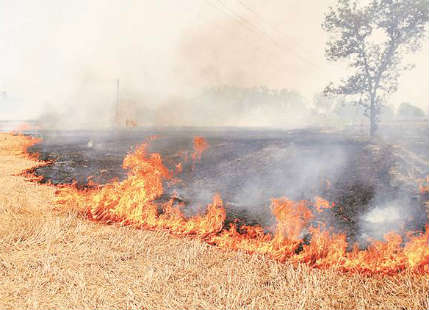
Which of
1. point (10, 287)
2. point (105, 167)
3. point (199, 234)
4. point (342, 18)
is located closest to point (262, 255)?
point (199, 234)

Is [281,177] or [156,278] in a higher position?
[281,177]

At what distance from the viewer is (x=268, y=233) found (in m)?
6.40

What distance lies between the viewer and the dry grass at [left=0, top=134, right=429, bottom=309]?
391cm

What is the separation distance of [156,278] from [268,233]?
2900 millimetres

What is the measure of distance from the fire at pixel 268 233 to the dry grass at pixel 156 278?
0.46 m

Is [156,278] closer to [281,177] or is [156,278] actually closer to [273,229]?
[273,229]

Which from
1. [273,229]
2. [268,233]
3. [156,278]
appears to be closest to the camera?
[156,278]

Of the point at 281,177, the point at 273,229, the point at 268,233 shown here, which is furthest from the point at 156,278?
the point at 281,177

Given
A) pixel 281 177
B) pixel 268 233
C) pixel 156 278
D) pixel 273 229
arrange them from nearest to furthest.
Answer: pixel 156 278
pixel 268 233
pixel 273 229
pixel 281 177

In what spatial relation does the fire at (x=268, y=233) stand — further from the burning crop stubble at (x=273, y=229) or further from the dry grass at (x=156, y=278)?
the dry grass at (x=156, y=278)

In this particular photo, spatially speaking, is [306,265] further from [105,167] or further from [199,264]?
[105,167]

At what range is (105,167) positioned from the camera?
1259 centimetres

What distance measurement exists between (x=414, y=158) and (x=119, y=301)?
45.2 feet

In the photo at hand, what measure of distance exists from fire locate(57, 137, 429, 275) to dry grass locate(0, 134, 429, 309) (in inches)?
18.2
